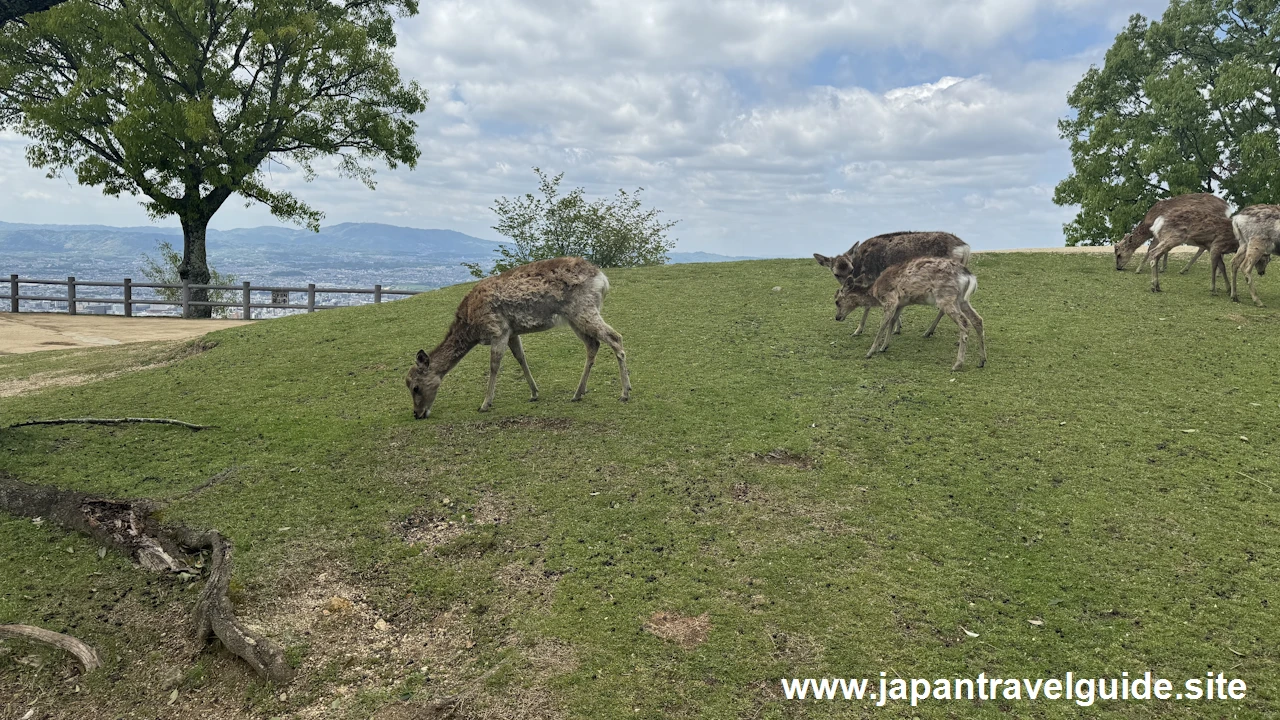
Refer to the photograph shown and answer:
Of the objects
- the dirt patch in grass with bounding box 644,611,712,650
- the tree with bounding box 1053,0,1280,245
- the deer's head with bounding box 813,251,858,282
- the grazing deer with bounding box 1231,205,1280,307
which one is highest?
the tree with bounding box 1053,0,1280,245

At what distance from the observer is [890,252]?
1120 centimetres

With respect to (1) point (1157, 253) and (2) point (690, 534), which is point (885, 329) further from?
(1) point (1157, 253)

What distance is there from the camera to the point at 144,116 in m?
21.6

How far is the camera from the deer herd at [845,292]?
811 centimetres

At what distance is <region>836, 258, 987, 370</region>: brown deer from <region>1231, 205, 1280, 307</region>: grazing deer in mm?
5519

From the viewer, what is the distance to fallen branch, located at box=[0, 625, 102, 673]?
3.95m

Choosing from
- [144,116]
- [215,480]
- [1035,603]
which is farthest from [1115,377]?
[144,116]

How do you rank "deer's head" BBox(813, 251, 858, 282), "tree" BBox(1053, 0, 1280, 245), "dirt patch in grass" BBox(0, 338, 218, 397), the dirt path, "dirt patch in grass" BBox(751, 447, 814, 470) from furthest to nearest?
"tree" BBox(1053, 0, 1280, 245)
the dirt path
"deer's head" BBox(813, 251, 858, 282)
"dirt patch in grass" BBox(0, 338, 218, 397)
"dirt patch in grass" BBox(751, 447, 814, 470)

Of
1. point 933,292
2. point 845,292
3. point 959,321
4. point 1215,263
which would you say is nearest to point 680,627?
point 959,321

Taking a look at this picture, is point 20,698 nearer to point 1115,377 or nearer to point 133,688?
point 133,688

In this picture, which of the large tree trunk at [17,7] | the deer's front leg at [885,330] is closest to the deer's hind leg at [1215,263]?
the deer's front leg at [885,330]

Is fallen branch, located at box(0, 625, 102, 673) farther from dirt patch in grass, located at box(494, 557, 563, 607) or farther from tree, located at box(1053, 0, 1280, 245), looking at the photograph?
tree, located at box(1053, 0, 1280, 245)

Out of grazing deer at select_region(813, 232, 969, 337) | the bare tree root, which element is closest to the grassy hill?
the bare tree root

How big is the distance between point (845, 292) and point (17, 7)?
10376 mm
